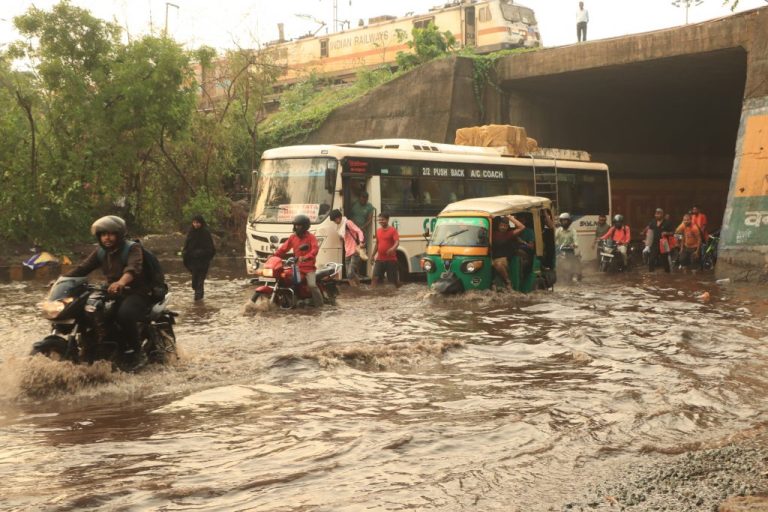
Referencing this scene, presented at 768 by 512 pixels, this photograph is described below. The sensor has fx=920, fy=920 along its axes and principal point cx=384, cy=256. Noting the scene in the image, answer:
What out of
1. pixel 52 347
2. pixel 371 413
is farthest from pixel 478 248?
pixel 52 347

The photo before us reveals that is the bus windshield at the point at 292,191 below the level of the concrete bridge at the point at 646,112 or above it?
below

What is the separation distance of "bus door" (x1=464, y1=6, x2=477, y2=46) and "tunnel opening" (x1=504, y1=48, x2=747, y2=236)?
4101 millimetres

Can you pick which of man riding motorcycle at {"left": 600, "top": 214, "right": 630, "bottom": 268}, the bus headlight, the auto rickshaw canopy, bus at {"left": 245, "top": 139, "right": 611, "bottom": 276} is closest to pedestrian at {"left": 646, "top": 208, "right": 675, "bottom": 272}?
man riding motorcycle at {"left": 600, "top": 214, "right": 630, "bottom": 268}

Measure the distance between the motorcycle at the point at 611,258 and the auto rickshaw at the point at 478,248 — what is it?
20.6ft

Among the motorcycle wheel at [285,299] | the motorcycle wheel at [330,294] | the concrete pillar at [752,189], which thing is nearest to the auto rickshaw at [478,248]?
the motorcycle wheel at [330,294]

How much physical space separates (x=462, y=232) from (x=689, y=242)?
32.4 ft

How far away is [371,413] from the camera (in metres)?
7.35

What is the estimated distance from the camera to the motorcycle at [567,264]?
19859 millimetres

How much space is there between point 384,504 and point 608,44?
2236 centimetres

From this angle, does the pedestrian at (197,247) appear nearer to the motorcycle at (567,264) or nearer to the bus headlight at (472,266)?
the bus headlight at (472,266)

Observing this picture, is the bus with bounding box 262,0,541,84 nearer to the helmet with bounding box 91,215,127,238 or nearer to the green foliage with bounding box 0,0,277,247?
the green foliage with bounding box 0,0,277,247

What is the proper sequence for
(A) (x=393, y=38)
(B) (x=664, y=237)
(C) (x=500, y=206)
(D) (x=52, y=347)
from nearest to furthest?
(D) (x=52, y=347)
(C) (x=500, y=206)
(B) (x=664, y=237)
(A) (x=393, y=38)

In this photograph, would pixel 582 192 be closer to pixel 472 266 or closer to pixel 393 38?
pixel 472 266

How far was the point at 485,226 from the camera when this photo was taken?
15672 mm
